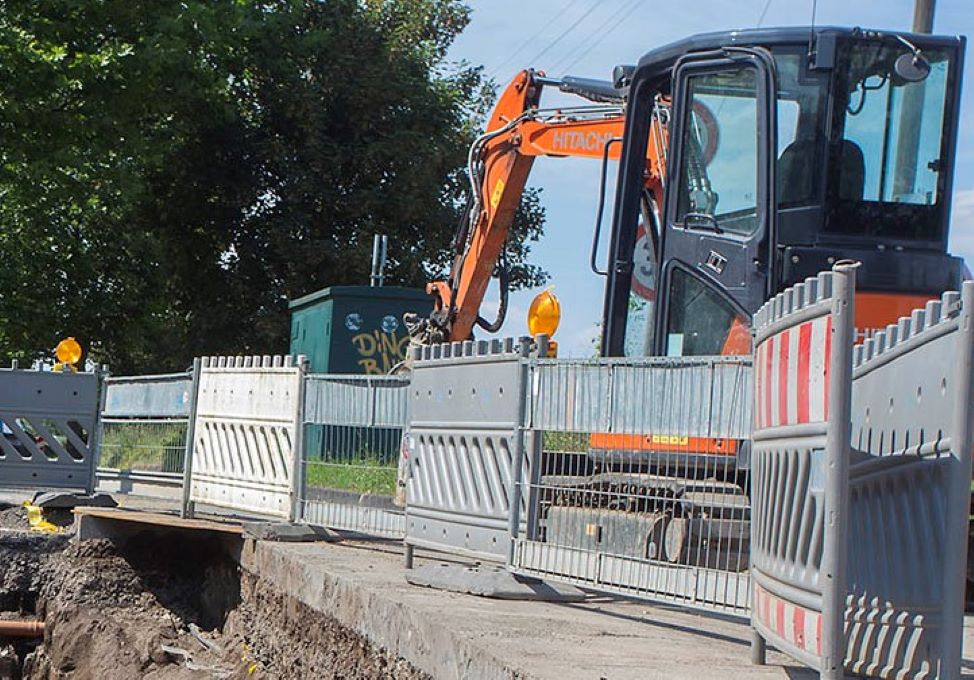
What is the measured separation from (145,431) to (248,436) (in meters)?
3.12

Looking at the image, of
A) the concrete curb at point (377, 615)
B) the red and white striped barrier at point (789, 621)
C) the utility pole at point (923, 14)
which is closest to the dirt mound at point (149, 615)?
the concrete curb at point (377, 615)

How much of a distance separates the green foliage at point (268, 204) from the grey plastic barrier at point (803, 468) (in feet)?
79.3

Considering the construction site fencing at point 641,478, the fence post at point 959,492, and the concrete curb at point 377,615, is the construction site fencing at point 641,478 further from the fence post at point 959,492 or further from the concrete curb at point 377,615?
the fence post at point 959,492

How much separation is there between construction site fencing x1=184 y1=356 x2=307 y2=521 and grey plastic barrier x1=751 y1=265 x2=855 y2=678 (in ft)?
21.3

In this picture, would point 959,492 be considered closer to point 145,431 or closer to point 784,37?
point 784,37

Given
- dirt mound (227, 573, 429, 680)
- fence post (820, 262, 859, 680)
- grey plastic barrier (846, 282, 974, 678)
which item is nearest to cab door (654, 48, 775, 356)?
dirt mound (227, 573, 429, 680)

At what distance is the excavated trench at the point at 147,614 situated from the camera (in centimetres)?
1000

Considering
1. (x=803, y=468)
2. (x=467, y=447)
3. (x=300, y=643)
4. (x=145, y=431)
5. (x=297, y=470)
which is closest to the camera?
(x=803, y=468)

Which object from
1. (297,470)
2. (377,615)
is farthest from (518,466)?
(297,470)

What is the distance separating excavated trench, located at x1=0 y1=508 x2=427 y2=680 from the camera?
10.0 m

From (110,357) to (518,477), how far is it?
27.4 m

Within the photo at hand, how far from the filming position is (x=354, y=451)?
36.8 ft

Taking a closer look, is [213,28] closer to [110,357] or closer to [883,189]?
[110,357]

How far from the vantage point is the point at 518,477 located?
836 centimetres
